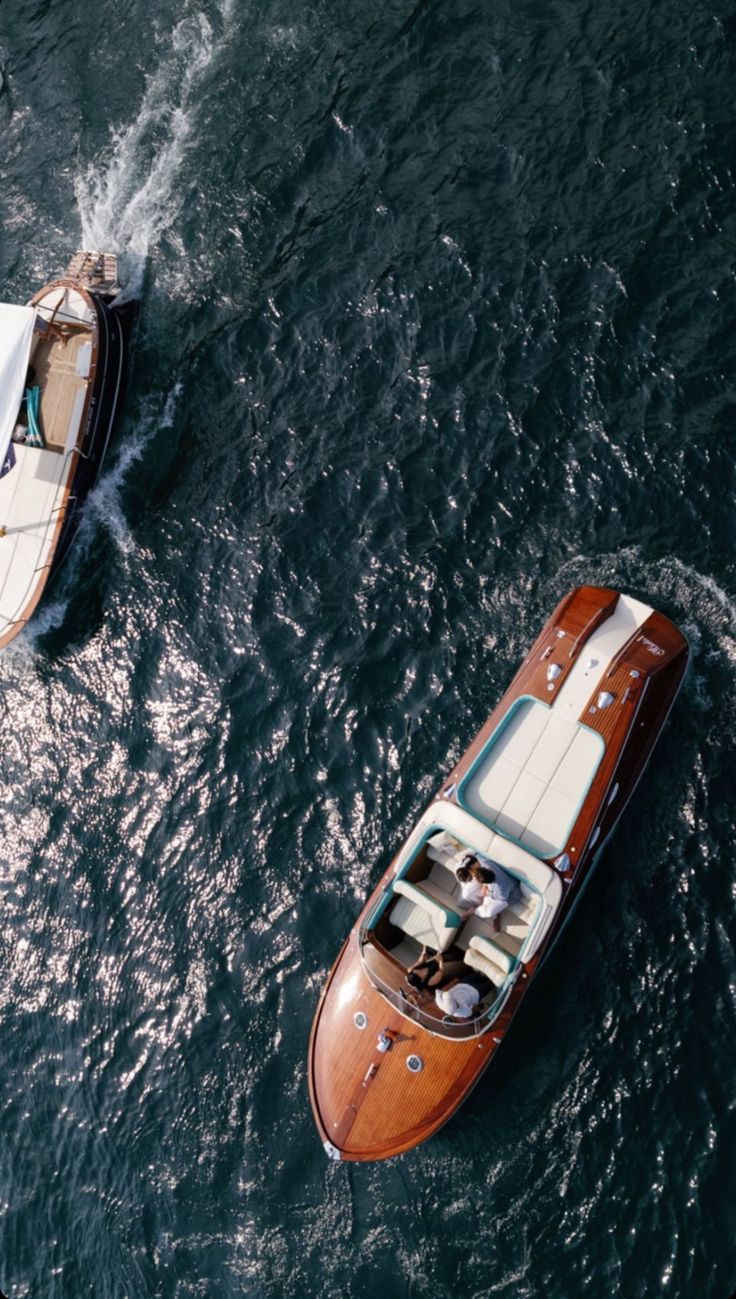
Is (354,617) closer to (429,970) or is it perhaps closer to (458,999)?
(429,970)

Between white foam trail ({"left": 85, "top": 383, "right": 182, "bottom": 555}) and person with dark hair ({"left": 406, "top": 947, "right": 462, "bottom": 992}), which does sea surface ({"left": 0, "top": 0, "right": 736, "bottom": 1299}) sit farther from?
person with dark hair ({"left": 406, "top": 947, "right": 462, "bottom": 992})

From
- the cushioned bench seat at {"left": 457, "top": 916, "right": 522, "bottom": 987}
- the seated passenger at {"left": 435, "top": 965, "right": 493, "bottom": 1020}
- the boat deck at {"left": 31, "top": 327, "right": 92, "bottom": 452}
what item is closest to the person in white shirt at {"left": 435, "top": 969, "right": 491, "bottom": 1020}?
the seated passenger at {"left": 435, "top": 965, "right": 493, "bottom": 1020}

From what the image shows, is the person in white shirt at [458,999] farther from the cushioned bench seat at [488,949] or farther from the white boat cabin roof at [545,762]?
the white boat cabin roof at [545,762]

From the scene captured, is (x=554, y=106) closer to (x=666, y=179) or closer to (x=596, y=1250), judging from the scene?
(x=666, y=179)

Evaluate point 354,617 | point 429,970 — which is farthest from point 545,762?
point 354,617

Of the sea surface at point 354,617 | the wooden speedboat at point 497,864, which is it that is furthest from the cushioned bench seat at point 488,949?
the sea surface at point 354,617

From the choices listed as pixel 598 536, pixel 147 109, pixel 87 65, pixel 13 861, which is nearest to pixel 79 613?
pixel 13 861
